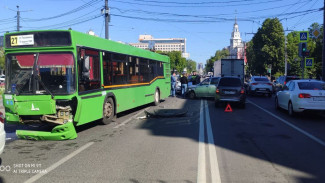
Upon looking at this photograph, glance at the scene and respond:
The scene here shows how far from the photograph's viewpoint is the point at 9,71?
8.34 metres

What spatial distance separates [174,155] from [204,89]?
49.4 feet

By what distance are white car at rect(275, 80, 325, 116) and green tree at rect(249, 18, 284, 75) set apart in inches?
1872

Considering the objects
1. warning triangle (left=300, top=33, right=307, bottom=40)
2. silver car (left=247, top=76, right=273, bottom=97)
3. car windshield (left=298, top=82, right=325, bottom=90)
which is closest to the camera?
car windshield (left=298, top=82, right=325, bottom=90)

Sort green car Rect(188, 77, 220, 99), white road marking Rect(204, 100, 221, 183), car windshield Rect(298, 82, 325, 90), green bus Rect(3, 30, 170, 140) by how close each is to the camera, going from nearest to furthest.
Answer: white road marking Rect(204, 100, 221, 183)
green bus Rect(3, 30, 170, 140)
car windshield Rect(298, 82, 325, 90)
green car Rect(188, 77, 220, 99)

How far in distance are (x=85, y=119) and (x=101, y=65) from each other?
2.08 metres

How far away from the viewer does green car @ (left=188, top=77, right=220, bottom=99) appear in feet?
68.4

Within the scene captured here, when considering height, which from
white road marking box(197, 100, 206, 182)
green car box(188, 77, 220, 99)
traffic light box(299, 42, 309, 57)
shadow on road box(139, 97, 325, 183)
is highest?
traffic light box(299, 42, 309, 57)

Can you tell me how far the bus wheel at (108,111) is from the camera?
10188 millimetres

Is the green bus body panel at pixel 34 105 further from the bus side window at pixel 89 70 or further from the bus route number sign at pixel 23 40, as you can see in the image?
the bus route number sign at pixel 23 40

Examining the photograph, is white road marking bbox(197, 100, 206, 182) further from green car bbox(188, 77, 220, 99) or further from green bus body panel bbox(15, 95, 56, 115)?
green car bbox(188, 77, 220, 99)

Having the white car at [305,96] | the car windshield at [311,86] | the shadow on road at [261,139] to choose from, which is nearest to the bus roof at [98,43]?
the shadow on road at [261,139]

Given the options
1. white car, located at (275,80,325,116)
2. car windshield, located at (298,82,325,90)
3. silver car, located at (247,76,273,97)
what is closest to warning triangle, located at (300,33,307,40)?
silver car, located at (247,76,273,97)

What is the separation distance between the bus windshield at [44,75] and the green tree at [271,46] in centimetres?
5432

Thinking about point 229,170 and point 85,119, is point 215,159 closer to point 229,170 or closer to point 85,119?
point 229,170
